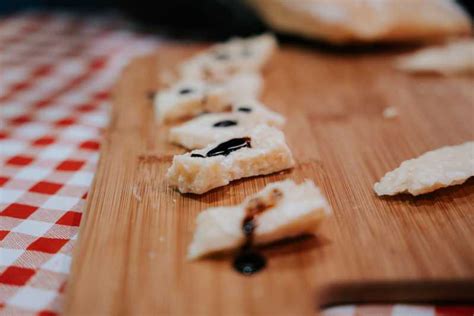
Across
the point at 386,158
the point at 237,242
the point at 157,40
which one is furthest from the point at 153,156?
the point at 157,40

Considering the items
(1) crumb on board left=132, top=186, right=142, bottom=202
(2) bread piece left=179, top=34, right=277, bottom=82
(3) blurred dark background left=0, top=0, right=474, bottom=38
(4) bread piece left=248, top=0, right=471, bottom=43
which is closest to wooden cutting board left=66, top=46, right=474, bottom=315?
(1) crumb on board left=132, top=186, right=142, bottom=202

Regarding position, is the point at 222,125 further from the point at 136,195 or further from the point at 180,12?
the point at 180,12

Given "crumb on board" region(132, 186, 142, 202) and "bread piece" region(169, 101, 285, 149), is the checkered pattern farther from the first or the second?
"bread piece" region(169, 101, 285, 149)

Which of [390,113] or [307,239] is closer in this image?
[307,239]

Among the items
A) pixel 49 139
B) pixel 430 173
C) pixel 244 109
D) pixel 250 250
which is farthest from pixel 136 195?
pixel 430 173

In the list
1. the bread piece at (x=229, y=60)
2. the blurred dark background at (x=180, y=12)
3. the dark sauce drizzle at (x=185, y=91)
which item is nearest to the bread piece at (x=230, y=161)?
the dark sauce drizzle at (x=185, y=91)

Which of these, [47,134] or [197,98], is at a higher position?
[197,98]
